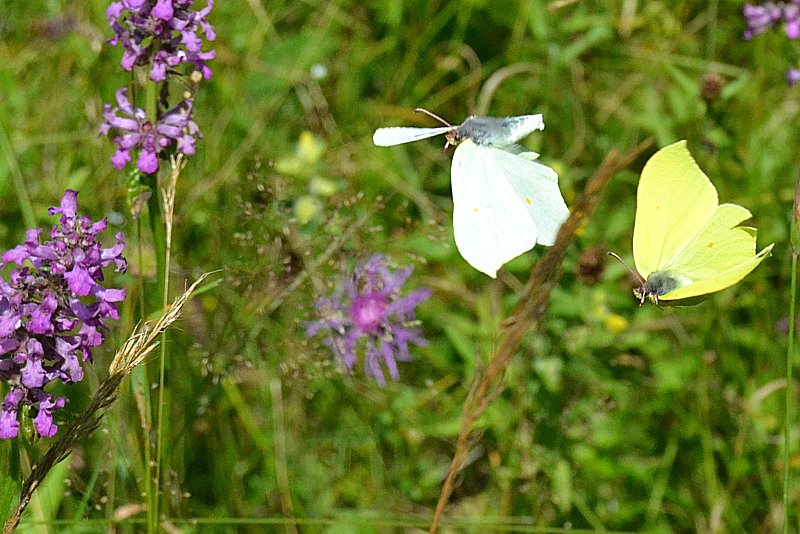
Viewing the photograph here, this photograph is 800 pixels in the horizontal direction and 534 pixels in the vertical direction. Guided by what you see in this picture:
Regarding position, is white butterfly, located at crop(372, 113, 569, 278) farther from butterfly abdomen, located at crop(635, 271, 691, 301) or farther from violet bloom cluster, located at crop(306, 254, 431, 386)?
violet bloom cluster, located at crop(306, 254, 431, 386)

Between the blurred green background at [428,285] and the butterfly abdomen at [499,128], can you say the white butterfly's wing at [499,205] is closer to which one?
the butterfly abdomen at [499,128]

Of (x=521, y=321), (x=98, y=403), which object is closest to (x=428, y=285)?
(x=521, y=321)

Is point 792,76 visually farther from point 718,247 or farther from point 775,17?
point 718,247

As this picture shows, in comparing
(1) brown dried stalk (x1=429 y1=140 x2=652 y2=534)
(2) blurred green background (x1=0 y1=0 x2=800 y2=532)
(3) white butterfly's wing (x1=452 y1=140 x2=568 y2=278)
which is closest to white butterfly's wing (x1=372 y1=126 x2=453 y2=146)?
(3) white butterfly's wing (x1=452 y1=140 x2=568 y2=278)

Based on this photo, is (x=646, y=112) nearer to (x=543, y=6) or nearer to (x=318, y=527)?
(x=543, y=6)

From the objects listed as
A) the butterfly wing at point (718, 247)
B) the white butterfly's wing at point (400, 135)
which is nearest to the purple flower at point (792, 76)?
the butterfly wing at point (718, 247)

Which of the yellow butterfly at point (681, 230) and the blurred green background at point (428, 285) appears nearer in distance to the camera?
the yellow butterfly at point (681, 230)
